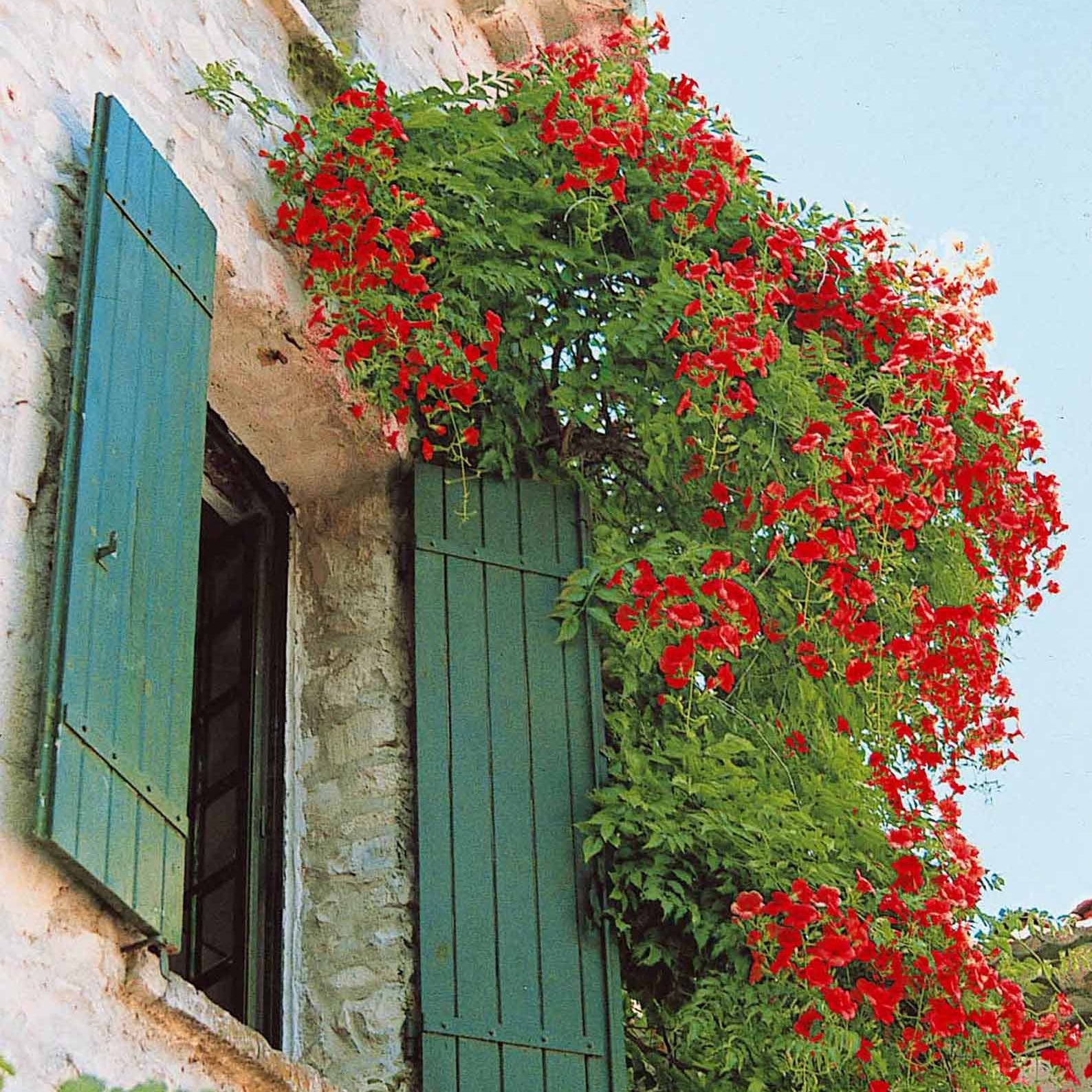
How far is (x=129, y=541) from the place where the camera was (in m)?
3.41

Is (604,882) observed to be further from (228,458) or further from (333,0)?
(333,0)

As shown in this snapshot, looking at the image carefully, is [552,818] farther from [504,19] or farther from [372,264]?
[504,19]

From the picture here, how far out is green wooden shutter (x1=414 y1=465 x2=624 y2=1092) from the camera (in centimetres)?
409

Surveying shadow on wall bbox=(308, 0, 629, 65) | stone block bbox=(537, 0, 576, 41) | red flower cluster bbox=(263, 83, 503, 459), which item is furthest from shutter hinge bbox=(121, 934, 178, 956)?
stone block bbox=(537, 0, 576, 41)

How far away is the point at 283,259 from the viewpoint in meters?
4.49

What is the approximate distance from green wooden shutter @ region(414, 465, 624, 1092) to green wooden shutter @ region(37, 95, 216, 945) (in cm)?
91

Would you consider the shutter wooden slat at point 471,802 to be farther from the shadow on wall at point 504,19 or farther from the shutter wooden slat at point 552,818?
the shadow on wall at point 504,19

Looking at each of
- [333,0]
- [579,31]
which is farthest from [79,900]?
[579,31]

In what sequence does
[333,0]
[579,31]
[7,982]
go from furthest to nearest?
1. [579,31]
2. [333,0]
3. [7,982]

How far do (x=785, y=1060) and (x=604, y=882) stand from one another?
0.55 m

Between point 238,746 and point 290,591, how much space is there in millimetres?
412

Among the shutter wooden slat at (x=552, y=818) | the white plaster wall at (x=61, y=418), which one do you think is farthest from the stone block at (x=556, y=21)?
the shutter wooden slat at (x=552, y=818)

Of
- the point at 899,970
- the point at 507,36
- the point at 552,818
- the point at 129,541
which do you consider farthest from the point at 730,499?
the point at 507,36

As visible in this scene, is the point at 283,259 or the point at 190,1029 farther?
the point at 283,259
